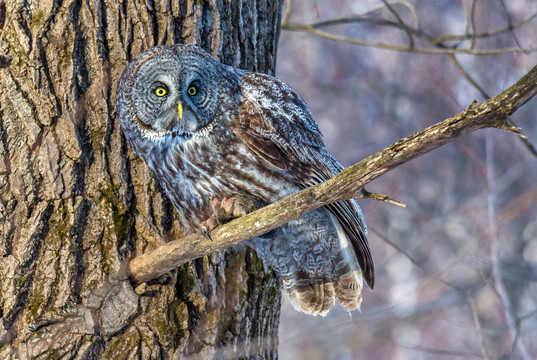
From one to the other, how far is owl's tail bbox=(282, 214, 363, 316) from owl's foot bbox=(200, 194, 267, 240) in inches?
23.9

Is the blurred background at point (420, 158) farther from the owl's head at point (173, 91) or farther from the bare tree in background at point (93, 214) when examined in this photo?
the owl's head at point (173, 91)

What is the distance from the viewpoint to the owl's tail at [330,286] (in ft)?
9.06

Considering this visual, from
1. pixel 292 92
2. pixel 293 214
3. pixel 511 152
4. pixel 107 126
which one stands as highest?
pixel 511 152

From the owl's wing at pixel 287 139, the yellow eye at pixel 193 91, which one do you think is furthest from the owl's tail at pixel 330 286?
the yellow eye at pixel 193 91

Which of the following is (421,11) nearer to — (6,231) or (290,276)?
(290,276)

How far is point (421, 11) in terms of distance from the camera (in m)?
10.7

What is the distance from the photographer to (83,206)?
2.28 metres

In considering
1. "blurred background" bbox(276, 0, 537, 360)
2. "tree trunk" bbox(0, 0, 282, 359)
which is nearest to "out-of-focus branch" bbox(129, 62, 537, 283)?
"tree trunk" bbox(0, 0, 282, 359)

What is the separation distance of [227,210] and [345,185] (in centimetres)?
61

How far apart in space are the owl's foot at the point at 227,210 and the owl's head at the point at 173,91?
0.36m

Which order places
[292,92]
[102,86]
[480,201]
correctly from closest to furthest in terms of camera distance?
[102,86], [292,92], [480,201]

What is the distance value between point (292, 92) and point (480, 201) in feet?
21.6

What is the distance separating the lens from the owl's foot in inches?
81.7

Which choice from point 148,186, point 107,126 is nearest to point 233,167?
point 148,186
